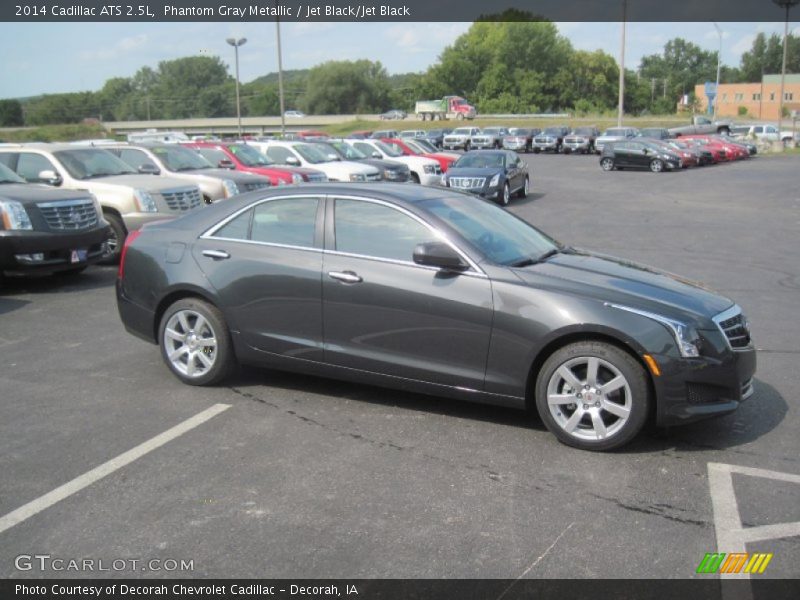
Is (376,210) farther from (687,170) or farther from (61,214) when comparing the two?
(687,170)

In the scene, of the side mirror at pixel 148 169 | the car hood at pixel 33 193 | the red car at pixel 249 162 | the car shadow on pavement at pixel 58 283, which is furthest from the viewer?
the red car at pixel 249 162

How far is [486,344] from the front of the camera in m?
5.18

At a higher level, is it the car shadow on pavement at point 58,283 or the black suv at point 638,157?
the black suv at point 638,157

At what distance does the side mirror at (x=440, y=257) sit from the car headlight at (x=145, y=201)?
316 inches

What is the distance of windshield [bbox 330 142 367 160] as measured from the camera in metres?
24.0

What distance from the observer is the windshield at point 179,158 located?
50.5ft

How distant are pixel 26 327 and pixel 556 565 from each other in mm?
6728

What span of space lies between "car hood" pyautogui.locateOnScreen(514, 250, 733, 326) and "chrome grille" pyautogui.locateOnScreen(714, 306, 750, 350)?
49mm

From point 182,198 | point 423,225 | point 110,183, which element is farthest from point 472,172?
point 423,225

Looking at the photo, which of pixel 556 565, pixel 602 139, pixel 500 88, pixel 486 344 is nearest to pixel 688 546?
pixel 556 565

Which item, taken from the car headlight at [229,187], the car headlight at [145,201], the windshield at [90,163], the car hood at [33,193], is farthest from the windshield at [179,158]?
the car hood at [33,193]

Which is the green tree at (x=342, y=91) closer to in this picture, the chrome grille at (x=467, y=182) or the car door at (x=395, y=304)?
the chrome grille at (x=467, y=182)

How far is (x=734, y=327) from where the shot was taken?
517 cm

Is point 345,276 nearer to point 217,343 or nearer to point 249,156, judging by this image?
point 217,343
